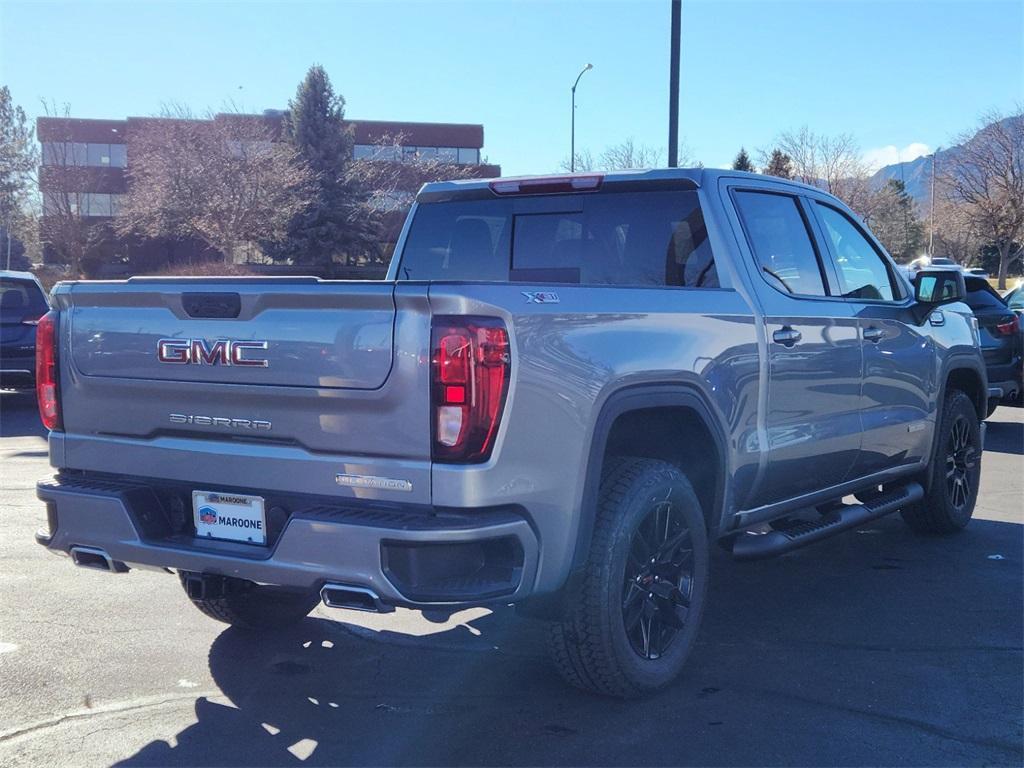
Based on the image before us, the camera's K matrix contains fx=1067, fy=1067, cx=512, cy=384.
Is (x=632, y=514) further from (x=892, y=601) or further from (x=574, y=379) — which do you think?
(x=892, y=601)

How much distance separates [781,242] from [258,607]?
9.95ft

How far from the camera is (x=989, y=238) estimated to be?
49594 millimetres

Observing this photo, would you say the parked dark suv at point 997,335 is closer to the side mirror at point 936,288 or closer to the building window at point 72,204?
the side mirror at point 936,288

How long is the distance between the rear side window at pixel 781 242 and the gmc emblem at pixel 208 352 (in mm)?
2447

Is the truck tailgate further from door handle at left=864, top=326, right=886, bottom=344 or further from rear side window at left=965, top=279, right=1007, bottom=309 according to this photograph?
rear side window at left=965, top=279, right=1007, bottom=309

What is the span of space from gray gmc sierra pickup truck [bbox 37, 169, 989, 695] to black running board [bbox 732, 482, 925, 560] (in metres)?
0.02

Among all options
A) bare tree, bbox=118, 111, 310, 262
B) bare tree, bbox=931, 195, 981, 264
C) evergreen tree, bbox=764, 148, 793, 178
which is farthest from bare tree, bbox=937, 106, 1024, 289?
bare tree, bbox=118, 111, 310, 262

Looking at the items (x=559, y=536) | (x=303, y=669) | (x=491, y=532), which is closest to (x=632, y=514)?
(x=559, y=536)

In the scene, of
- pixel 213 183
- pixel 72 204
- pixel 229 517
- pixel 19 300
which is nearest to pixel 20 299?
pixel 19 300

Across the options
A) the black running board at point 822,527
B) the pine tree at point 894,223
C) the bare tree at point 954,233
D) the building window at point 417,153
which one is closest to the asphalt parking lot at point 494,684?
the black running board at point 822,527

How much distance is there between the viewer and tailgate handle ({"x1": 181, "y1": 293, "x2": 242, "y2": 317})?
3682mm

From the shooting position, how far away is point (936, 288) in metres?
6.11

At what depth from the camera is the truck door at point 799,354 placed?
4.85 m

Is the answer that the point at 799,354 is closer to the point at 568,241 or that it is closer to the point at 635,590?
the point at 568,241
